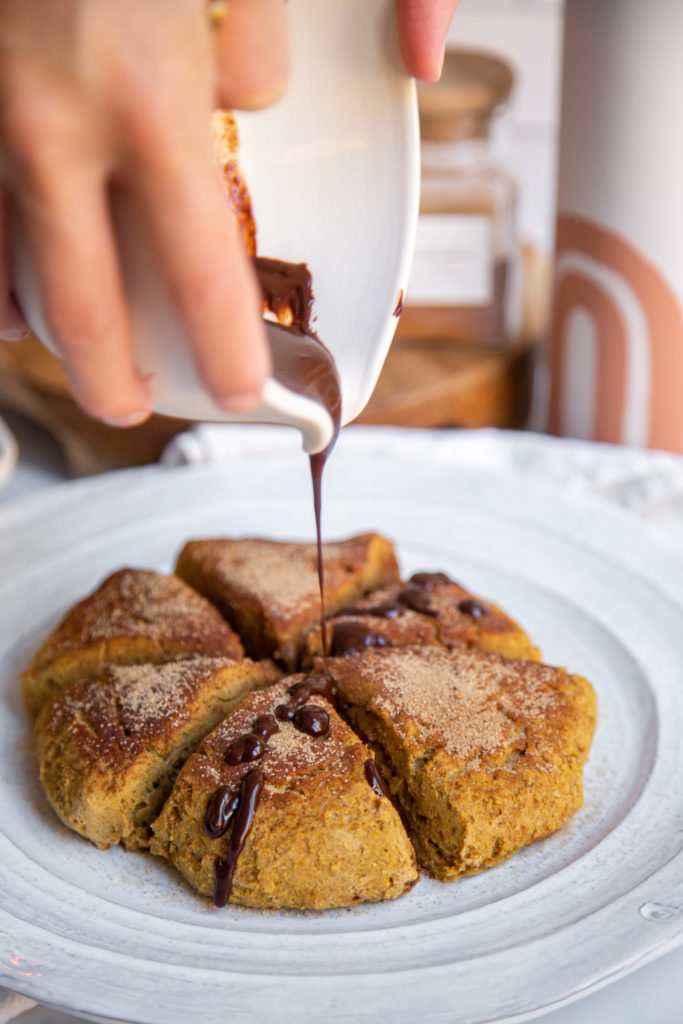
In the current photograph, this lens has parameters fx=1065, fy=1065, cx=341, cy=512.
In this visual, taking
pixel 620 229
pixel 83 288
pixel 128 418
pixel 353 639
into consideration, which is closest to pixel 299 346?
pixel 128 418

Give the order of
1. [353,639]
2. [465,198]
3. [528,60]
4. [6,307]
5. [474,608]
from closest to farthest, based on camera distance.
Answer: [6,307]
[353,639]
[474,608]
[465,198]
[528,60]

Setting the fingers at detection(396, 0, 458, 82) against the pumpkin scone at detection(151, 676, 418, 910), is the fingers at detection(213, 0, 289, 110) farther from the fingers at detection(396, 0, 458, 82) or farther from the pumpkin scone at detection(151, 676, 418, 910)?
the pumpkin scone at detection(151, 676, 418, 910)

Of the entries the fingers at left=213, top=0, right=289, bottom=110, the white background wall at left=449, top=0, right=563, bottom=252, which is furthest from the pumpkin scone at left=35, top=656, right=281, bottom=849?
the white background wall at left=449, top=0, right=563, bottom=252

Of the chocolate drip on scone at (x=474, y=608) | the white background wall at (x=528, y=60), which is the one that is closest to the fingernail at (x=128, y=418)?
the chocolate drip on scone at (x=474, y=608)

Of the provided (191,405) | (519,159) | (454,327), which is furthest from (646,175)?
(519,159)

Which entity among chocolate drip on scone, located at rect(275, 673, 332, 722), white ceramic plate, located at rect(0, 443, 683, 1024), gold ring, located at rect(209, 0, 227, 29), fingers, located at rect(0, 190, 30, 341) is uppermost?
gold ring, located at rect(209, 0, 227, 29)

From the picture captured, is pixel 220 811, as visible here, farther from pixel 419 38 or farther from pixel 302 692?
pixel 419 38
